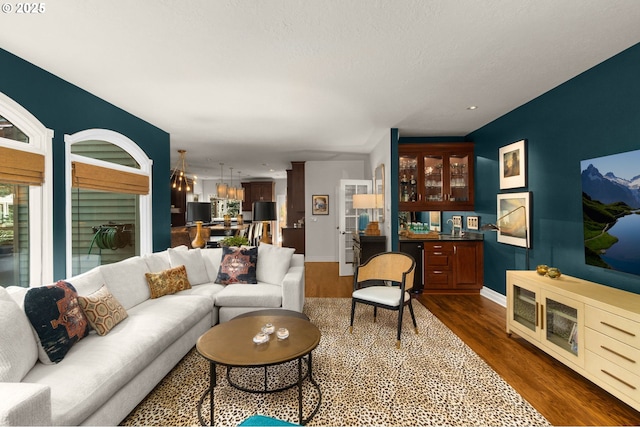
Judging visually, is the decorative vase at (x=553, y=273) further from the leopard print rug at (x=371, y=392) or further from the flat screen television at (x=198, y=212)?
the flat screen television at (x=198, y=212)

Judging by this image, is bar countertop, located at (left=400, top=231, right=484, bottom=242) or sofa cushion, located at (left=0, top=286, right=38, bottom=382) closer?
sofa cushion, located at (left=0, top=286, right=38, bottom=382)

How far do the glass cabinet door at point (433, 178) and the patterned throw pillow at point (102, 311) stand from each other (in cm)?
445

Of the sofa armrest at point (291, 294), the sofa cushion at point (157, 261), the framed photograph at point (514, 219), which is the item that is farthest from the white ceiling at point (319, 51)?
the sofa armrest at point (291, 294)

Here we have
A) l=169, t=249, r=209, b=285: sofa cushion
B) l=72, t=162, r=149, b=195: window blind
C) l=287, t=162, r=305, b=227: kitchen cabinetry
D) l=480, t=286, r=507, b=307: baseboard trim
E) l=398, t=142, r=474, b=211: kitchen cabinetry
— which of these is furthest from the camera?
l=287, t=162, r=305, b=227: kitchen cabinetry

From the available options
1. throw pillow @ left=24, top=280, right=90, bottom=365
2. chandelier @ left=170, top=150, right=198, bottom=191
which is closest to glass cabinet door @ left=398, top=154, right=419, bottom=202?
chandelier @ left=170, top=150, right=198, bottom=191

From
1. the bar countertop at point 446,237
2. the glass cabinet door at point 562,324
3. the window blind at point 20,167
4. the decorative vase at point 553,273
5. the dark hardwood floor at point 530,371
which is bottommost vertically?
the dark hardwood floor at point 530,371

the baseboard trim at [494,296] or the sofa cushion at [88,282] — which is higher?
the sofa cushion at [88,282]

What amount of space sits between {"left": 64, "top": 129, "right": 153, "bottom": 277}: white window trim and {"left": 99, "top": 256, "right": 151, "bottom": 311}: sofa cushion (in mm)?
611

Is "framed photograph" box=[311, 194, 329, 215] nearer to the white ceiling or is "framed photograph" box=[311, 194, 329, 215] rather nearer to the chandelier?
the chandelier

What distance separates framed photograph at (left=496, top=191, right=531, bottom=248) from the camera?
12.0 ft

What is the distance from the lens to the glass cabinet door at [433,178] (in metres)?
5.02

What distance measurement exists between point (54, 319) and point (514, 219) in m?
4.71

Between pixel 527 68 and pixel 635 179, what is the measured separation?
1.28 meters

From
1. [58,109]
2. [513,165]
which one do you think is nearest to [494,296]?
[513,165]
